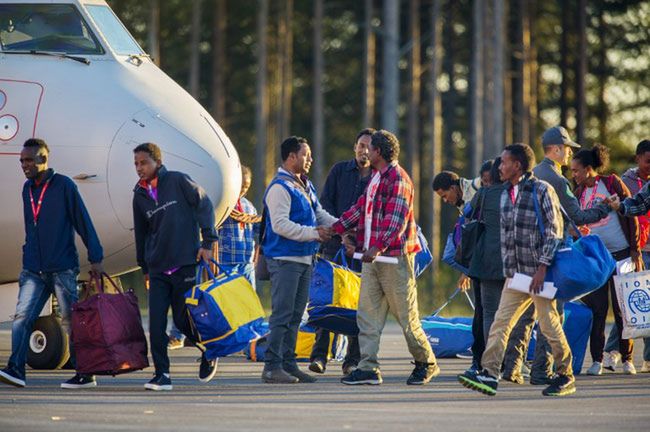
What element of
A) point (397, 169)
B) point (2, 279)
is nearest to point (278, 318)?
point (397, 169)

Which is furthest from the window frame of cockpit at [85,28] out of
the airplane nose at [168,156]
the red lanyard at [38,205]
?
the red lanyard at [38,205]

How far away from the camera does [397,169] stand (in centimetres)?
1301

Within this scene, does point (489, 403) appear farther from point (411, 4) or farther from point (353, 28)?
point (353, 28)

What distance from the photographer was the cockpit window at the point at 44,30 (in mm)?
14734

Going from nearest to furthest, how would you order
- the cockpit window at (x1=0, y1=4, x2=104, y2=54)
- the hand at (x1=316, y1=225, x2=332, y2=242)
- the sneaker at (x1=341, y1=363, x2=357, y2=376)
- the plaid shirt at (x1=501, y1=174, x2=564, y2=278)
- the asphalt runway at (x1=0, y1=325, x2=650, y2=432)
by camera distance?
the asphalt runway at (x1=0, y1=325, x2=650, y2=432)
the plaid shirt at (x1=501, y1=174, x2=564, y2=278)
the hand at (x1=316, y1=225, x2=332, y2=242)
the sneaker at (x1=341, y1=363, x2=357, y2=376)
the cockpit window at (x1=0, y1=4, x2=104, y2=54)

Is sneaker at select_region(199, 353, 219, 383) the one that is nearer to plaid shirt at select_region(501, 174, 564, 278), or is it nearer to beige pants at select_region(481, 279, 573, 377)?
beige pants at select_region(481, 279, 573, 377)

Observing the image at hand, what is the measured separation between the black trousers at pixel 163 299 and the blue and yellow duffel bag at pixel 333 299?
1.54m

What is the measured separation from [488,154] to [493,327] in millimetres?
32967

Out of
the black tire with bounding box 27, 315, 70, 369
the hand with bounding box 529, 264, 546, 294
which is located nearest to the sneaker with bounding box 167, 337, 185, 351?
the black tire with bounding box 27, 315, 70, 369

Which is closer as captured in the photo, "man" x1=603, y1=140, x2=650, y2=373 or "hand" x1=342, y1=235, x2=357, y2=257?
"hand" x1=342, y1=235, x2=357, y2=257

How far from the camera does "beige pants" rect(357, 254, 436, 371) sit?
511 inches

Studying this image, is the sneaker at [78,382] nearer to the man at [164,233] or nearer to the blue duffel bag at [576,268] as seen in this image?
the man at [164,233]

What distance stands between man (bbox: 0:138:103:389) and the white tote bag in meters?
4.66

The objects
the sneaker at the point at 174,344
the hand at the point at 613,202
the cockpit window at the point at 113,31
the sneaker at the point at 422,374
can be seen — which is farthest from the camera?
the sneaker at the point at 174,344
